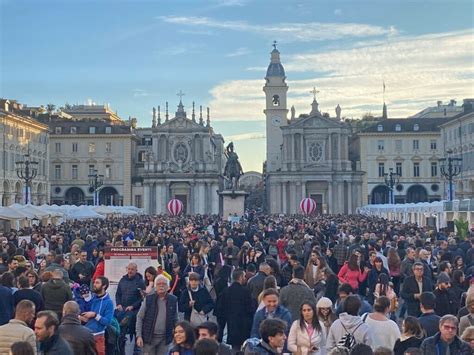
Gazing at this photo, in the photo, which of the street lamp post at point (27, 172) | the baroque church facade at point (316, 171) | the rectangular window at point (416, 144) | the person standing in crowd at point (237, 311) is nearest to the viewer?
the person standing in crowd at point (237, 311)

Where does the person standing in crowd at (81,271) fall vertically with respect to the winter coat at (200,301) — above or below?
above

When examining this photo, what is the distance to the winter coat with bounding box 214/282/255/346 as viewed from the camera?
38.4 feet

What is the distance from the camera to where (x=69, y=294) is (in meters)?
A: 11.5

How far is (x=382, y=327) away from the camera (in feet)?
28.7

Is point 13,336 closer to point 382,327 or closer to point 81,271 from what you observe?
point 382,327

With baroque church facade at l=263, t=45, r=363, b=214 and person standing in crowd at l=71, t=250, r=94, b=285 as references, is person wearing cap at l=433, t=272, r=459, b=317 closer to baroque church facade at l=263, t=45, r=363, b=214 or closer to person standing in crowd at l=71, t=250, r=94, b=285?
person standing in crowd at l=71, t=250, r=94, b=285

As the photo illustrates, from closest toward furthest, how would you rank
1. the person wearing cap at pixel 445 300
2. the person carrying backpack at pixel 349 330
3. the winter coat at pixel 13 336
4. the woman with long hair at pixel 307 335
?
the winter coat at pixel 13 336
the person carrying backpack at pixel 349 330
the woman with long hair at pixel 307 335
the person wearing cap at pixel 445 300

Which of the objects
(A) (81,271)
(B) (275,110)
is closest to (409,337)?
(A) (81,271)

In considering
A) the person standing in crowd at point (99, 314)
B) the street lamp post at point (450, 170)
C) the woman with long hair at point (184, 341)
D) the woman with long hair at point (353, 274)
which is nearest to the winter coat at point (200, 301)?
the person standing in crowd at point (99, 314)

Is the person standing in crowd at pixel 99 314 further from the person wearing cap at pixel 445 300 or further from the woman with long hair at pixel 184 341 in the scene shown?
the person wearing cap at pixel 445 300

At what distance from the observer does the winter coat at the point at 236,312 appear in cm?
1172

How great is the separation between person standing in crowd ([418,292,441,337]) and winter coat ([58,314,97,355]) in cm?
381

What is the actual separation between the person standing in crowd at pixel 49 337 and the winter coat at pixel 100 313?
2.35 metres

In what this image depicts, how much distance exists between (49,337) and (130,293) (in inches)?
185
